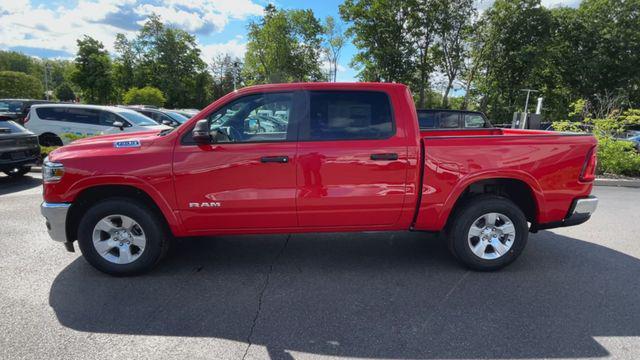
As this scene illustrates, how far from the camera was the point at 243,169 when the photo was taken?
3602mm

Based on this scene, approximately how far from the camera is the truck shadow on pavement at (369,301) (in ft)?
9.26

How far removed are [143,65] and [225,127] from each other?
194ft

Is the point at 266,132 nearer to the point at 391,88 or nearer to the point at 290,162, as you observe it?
the point at 290,162

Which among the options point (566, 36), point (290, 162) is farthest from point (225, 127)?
point (566, 36)

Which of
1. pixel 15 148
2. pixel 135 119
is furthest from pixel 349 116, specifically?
pixel 135 119

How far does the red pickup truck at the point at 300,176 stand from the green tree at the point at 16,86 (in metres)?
76.3

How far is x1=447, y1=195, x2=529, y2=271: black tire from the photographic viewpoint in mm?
3883

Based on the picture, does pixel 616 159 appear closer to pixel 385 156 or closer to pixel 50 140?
pixel 385 156

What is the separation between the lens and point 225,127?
147 inches

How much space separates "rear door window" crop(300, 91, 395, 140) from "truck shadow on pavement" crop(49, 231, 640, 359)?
1.48m

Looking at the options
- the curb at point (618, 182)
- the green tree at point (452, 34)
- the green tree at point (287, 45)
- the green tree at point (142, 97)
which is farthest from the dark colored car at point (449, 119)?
the green tree at point (287, 45)

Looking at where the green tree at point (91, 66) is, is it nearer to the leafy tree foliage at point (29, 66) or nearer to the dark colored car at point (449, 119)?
the dark colored car at point (449, 119)

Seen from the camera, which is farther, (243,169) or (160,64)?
(160,64)

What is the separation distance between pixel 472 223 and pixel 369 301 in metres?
1.42
